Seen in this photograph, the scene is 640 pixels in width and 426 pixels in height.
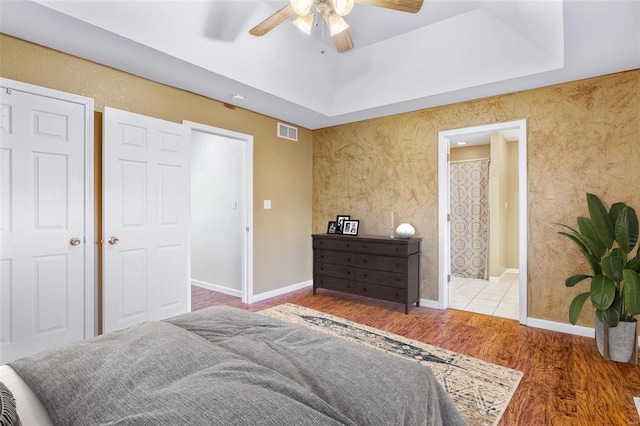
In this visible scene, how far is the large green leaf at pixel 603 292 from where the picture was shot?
2385mm

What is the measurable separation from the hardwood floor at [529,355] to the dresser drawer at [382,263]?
19.5 inches

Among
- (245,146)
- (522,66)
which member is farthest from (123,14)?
(522,66)

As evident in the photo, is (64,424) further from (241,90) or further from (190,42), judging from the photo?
(241,90)

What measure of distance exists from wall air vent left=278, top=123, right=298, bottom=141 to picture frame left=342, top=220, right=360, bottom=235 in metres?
1.48

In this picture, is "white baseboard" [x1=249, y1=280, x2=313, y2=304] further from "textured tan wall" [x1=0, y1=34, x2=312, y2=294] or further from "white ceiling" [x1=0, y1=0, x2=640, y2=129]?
"white ceiling" [x1=0, y1=0, x2=640, y2=129]

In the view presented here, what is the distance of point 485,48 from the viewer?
2.99 metres

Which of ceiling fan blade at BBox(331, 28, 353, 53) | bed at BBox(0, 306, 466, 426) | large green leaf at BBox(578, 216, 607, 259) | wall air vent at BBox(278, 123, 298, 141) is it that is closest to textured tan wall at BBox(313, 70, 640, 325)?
large green leaf at BBox(578, 216, 607, 259)

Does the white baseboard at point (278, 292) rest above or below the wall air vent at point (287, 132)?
below

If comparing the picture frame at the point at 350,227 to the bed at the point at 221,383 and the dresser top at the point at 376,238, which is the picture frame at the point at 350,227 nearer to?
→ the dresser top at the point at 376,238

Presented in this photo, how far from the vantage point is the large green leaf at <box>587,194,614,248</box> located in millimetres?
2594

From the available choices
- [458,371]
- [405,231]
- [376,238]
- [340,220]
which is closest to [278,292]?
[340,220]

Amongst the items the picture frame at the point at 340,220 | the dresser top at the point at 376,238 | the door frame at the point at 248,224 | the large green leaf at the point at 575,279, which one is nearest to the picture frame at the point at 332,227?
the picture frame at the point at 340,220

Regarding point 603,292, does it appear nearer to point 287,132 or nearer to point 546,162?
point 546,162

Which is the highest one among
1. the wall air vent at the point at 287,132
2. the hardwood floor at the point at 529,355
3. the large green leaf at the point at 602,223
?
the wall air vent at the point at 287,132
